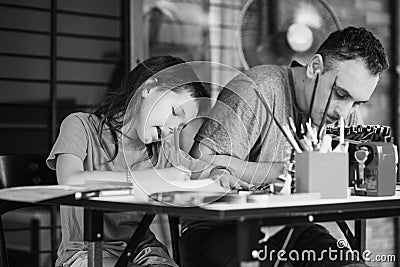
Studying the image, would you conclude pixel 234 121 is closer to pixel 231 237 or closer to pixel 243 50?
pixel 231 237

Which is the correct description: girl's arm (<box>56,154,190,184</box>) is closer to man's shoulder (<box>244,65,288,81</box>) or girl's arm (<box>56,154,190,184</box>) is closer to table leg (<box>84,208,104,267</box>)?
table leg (<box>84,208,104,267</box>)

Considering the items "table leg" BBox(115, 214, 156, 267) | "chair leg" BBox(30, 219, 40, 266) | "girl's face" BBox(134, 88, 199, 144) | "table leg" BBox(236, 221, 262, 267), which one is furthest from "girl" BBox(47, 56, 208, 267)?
"chair leg" BBox(30, 219, 40, 266)

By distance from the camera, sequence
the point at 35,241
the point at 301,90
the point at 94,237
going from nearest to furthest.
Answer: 1. the point at 94,237
2. the point at 301,90
3. the point at 35,241

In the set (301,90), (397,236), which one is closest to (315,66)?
(301,90)

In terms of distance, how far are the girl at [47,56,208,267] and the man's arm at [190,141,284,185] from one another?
0.44ft

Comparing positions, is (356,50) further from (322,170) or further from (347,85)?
(322,170)

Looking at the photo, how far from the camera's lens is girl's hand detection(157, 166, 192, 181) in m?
2.06

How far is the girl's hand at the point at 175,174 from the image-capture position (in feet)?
6.77

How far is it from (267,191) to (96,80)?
2.07 m

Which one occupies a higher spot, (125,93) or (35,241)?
(125,93)

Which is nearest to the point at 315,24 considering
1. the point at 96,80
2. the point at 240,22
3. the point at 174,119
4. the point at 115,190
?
the point at 240,22

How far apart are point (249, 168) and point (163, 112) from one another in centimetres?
31

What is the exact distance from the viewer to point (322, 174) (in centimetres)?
189

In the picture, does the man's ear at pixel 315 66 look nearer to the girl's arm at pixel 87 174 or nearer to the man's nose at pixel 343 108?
the man's nose at pixel 343 108
